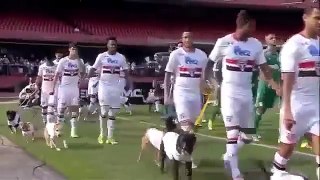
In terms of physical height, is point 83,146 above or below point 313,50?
below

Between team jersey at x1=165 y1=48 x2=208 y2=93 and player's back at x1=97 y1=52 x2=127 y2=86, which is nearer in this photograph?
team jersey at x1=165 y1=48 x2=208 y2=93

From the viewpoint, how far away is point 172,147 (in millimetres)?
8656

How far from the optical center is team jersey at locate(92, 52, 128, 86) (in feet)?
44.6

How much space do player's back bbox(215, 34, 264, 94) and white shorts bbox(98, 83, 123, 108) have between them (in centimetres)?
485

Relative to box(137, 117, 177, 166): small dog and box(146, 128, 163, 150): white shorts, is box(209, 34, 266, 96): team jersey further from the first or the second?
box(146, 128, 163, 150): white shorts

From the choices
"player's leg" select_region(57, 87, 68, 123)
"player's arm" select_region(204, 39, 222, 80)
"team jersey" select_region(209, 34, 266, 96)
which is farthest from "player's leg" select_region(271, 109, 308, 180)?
"player's leg" select_region(57, 87, 68, 123)

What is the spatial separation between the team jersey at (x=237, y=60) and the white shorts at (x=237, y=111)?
0.27 feet

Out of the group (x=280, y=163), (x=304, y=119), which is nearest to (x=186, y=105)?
(x=280, y=163)

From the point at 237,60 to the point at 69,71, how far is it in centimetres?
653

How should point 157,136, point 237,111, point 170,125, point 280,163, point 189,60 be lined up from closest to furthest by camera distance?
1. point 280,163
2. point 237,111
3. point 170,125
4. point 157,136
5. point 189,60

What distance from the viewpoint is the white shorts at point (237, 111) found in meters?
8.96

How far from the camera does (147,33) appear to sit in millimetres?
39469

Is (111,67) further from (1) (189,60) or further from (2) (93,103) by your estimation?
(2) (93,103)

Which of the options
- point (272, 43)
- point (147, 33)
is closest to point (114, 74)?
point (272, 43)
